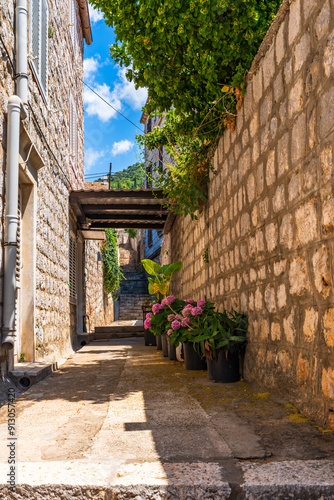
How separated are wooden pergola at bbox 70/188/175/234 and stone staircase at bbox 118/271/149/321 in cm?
1065

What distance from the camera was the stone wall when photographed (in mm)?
2303

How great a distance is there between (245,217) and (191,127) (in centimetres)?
169

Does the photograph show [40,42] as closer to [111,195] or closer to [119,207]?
[111,195]

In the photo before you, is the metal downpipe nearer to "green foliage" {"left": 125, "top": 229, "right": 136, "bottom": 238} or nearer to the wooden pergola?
the wooden pergola

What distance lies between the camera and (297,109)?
105 inches

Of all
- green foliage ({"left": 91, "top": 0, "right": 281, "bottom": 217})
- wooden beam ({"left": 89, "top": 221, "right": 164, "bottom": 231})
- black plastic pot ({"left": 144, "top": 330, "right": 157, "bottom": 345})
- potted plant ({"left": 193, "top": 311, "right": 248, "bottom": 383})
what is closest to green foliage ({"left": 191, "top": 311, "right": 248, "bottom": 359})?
potted plant ({"left": 193, "top": 311, "right": 248, "bottom": 383})

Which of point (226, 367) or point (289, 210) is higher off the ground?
point (289, 210)

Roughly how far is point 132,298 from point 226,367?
18.5 metres

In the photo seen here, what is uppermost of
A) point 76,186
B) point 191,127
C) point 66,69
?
Result: point 66,69

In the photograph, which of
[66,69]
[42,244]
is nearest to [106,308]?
[66,69]

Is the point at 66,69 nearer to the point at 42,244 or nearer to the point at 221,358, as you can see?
the point at 42,244

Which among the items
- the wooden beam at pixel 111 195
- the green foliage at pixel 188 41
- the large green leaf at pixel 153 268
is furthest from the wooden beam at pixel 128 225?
the green foliage at pixel 188 41

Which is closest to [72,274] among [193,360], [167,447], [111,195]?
[111,195]

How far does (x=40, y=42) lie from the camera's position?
5.47 meters
